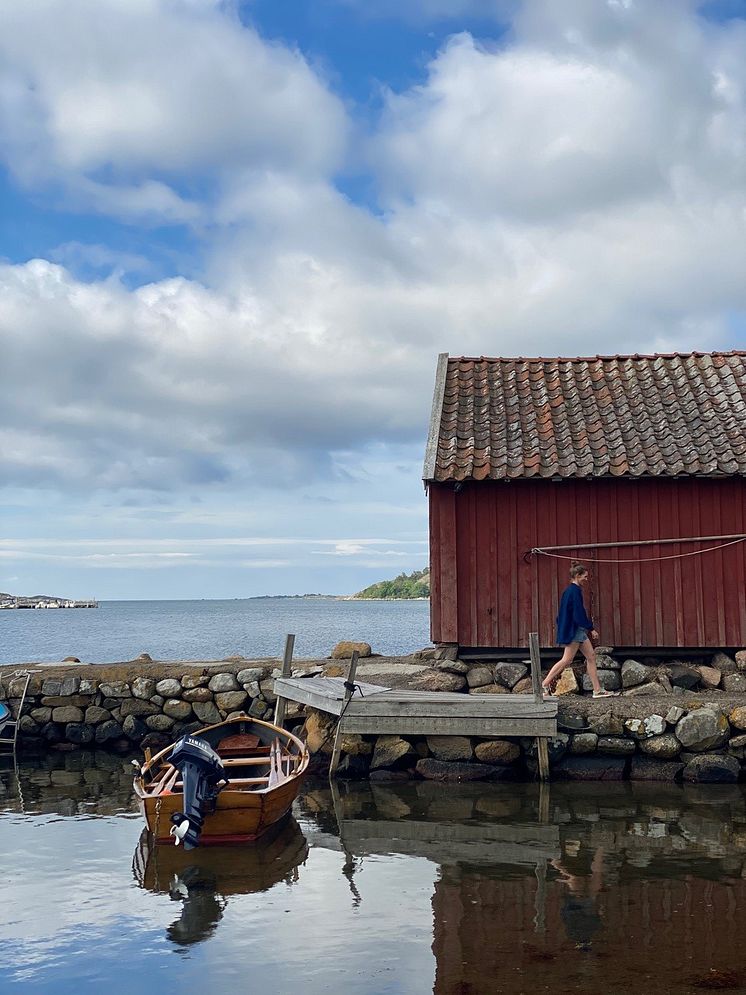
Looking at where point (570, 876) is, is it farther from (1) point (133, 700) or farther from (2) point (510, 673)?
(1) point (133, 700)

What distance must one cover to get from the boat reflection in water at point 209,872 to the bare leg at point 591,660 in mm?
4756

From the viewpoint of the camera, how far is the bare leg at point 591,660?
1339cm

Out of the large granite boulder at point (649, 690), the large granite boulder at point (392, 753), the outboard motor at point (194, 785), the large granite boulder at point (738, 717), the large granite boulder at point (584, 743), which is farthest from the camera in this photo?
the large granite boulder at point (649, 690)

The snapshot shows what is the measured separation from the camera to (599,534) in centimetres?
1420

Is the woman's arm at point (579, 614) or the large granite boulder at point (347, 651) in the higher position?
the woman's arm at point (579, 614)

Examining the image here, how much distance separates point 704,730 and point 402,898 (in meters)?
6.01

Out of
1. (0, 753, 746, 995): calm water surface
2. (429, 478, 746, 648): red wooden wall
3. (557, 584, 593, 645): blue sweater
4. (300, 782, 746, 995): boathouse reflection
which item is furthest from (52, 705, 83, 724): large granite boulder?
(557, 584, 593, 645): blue sweater

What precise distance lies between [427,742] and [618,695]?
2.77m

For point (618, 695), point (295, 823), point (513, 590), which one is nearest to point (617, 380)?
point (513, 590)

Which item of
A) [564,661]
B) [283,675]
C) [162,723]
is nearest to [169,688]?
[162,723]

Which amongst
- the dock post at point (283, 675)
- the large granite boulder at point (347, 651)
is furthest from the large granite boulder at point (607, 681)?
the dock post at point (283, 675)

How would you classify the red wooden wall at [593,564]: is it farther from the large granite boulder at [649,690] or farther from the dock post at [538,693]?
the dock post at [538,693]

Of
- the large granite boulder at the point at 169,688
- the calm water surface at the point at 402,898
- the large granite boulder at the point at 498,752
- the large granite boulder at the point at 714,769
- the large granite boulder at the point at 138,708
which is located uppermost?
the large granite boulder at the point at 169,688

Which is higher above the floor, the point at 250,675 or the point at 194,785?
the point at 250,675
